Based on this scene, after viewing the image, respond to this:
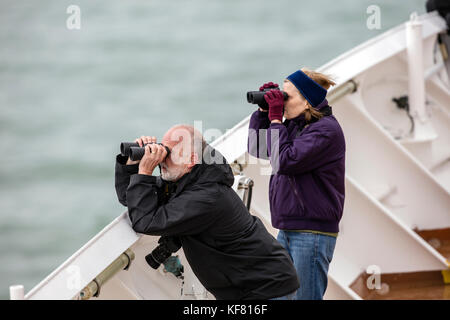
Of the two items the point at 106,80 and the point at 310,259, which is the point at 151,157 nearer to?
the point at 310,259

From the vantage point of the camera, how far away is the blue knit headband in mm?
3162

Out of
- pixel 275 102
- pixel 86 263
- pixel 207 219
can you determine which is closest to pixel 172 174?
pixel 207 219

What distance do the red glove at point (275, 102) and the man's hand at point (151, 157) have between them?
61cm

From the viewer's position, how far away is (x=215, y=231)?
108 inches

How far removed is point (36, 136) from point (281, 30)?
785 cm

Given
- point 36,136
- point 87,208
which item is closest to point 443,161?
point 87,208

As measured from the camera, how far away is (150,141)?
9.47 feet

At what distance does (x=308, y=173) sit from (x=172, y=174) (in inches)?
26.3

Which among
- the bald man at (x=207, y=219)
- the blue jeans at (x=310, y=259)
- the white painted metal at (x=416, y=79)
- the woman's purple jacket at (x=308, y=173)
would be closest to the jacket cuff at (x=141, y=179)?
the bald man at (x=207, y=219)

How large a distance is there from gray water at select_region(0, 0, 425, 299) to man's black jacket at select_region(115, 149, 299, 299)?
837cm

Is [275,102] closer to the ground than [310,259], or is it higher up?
higher up

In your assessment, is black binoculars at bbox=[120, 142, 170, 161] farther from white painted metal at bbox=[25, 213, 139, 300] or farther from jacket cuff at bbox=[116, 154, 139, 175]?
white painted metal at bbox=[25, 213, 139, 300]

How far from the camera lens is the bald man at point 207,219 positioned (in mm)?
2670

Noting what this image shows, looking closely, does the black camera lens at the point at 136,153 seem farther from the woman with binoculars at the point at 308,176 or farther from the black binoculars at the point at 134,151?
the woman with binoculars at the point at 308,176
